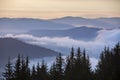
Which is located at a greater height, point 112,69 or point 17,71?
point 17,71

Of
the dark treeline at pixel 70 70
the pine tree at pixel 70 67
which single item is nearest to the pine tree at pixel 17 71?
the dark treeline at pixel 70 70

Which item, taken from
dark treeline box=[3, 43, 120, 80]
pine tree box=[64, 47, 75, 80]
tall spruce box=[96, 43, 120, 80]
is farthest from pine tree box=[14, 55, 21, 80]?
tall spruce box=[96, 43, 120, 80]

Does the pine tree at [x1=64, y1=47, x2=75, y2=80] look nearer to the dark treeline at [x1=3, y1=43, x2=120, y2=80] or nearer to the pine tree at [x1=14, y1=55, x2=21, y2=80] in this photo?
the dark treeline at [x1=3, y1=43, x2=120, y2=80]

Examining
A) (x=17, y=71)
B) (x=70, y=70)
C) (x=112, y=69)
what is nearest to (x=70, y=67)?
(x=70, y=70)

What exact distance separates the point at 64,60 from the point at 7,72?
15.8 feet

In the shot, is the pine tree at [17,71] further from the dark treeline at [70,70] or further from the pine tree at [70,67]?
the pine tree at [70,67]

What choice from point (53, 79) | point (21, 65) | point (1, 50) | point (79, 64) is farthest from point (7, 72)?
point (1, 50)

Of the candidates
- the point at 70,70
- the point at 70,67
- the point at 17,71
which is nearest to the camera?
the point at 17,71

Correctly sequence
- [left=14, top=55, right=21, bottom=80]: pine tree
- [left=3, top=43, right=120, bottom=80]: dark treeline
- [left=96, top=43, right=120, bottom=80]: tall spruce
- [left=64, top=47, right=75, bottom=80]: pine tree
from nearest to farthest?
[left=96, top=43, right=120, bottom=80]: tall spruce < [left=3, top=43, right=120, bottom=80]: dark treeline < [left=14, top=55, right=21, bottom=80]: pine tree < [left=64, top=47, right=75, bottom=80]: pine tree

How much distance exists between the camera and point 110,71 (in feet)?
77.6

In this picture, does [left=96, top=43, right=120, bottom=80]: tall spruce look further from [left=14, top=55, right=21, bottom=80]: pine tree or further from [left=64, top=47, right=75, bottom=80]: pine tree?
[left=14, top=55, right=21, bottom=80]: pine tree

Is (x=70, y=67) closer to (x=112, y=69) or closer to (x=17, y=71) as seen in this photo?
(x=17, y=71)

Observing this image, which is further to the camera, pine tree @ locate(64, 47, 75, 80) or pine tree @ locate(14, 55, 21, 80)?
pine tree @ locate(64, 47, 75, 80)

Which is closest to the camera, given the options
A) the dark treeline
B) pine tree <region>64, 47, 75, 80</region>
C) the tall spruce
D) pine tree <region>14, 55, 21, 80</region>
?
the tall spruce
